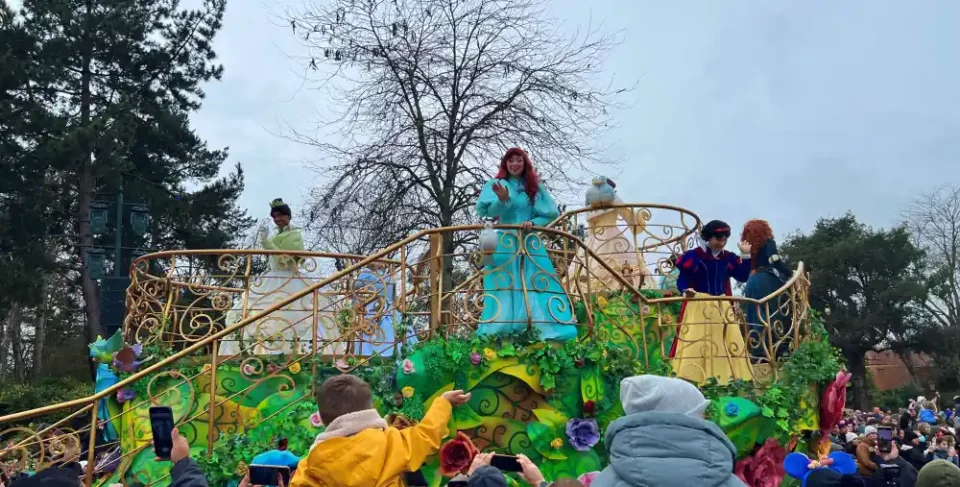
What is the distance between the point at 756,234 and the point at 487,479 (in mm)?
6078

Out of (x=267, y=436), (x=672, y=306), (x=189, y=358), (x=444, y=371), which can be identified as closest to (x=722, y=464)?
(x=444, y=371)

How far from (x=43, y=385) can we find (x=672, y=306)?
52.0 ft

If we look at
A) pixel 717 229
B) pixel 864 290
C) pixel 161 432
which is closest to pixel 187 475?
pixel 161 432

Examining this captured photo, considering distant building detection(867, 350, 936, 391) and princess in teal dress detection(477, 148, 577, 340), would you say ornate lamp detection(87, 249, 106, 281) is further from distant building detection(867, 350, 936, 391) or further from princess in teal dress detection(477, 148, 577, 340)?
distant building detection(867, 350, 936, 391)

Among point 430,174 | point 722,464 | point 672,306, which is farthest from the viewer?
point 430,174

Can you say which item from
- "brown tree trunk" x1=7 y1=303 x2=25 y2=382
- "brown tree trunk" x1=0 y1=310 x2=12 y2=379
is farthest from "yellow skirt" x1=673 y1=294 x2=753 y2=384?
"brown tree trunk" x1=0 y1=310 x2=12 y2=379

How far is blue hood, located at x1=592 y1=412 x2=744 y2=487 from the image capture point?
2.40m

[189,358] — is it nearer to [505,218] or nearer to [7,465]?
[7,465]

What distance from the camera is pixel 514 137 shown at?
14188 millimetres

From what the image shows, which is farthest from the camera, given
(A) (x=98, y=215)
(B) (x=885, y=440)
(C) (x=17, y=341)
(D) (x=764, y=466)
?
(C) (x=17, y=341)

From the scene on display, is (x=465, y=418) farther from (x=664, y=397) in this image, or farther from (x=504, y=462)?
(x=664, y=397)

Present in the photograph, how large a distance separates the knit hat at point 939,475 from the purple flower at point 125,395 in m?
5.45

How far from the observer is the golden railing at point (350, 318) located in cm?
574

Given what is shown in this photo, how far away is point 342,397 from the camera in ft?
10.9
